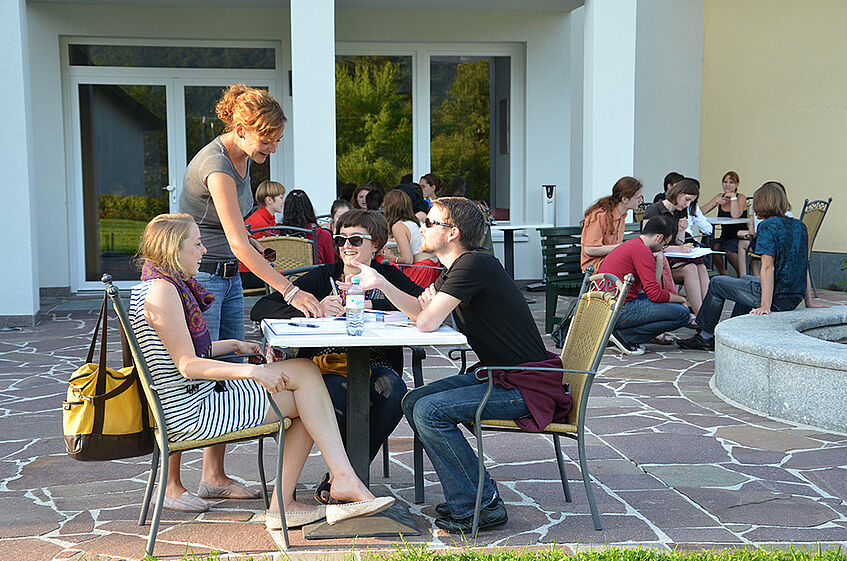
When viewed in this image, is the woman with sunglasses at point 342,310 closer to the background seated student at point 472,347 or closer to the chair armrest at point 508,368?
the background seated student at point 472,347

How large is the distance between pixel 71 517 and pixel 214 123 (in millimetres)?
8205

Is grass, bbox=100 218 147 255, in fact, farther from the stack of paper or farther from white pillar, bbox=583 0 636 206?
the stack of paper

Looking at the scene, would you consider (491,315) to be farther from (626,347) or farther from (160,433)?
(626,347)

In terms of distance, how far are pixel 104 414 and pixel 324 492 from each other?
1008mm

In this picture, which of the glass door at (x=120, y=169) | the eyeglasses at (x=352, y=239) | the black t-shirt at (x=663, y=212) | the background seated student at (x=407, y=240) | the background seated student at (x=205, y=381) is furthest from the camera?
the glass door at (x=120, y=169)

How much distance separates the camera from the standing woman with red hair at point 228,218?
12.9 ft

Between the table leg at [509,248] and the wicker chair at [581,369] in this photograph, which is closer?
the wicker chair at [581,369]

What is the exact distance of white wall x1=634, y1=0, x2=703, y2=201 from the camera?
13.1 metres

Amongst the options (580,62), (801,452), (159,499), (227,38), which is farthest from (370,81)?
(159,499)

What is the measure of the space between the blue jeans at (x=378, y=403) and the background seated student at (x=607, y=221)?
4.13m

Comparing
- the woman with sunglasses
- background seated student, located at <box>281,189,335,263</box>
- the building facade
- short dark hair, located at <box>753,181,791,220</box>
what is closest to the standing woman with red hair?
the woman with sunglasses

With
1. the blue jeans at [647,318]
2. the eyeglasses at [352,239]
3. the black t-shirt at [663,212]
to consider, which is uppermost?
the black t-shirt at [663,212]

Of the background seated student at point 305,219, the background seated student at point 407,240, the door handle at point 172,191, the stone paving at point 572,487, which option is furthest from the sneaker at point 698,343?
the door handle at point 172,191

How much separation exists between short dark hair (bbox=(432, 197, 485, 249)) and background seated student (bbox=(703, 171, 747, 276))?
25.5 feet
